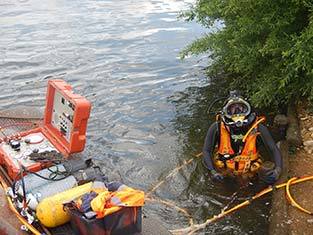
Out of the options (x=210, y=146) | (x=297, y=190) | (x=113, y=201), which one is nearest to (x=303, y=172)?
(x=297, y=190)

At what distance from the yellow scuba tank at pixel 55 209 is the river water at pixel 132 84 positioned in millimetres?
2083

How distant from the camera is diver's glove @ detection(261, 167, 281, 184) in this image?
655cm

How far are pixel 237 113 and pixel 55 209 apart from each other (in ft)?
10.2

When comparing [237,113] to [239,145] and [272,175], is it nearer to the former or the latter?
[239,145]

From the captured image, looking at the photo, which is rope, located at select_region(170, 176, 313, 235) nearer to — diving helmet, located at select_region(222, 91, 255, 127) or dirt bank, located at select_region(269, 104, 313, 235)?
dirt bank, located at select_region(269, 104, 313, 235)

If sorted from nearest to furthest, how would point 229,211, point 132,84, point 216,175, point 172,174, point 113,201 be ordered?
point 113,201 < point 229,211 < point 216,175 < point 172,174 < point 132,84

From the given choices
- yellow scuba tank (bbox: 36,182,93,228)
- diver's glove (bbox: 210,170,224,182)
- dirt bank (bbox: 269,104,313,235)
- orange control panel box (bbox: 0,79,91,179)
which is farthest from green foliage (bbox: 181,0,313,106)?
yellow scuba tank (bbox: 36,182,93,228)

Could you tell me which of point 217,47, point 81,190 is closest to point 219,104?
point 217,47

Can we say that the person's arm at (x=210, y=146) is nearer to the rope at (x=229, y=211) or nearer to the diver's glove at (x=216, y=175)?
the diver's glove at (x=216, y=175)

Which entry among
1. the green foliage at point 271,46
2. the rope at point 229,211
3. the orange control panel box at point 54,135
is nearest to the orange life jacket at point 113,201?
the orange control panel box at point 54,135

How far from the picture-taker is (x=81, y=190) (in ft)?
16.0

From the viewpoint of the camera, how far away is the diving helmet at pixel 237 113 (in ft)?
21.8

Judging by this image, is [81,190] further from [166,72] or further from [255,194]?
[166,72]

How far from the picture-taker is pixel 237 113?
6.72 metres
